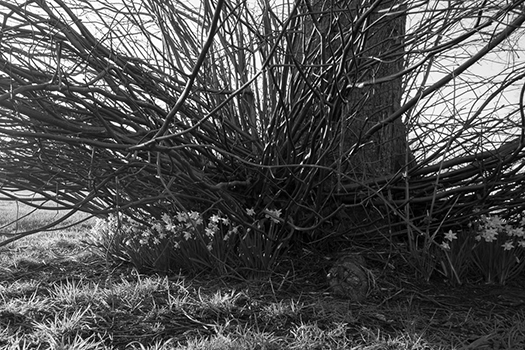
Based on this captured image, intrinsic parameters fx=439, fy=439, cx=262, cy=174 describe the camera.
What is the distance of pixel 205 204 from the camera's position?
9.48 ft

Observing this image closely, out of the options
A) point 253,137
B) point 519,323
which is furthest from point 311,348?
point 253,137

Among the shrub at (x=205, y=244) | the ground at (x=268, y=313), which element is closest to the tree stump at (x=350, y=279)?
the ground at (x=268, y=313)

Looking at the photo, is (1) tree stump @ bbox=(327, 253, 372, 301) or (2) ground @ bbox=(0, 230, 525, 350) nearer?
(2) ground @ bbox=(0, 230, 525, 350)

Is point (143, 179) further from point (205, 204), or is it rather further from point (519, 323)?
point (519, 323)

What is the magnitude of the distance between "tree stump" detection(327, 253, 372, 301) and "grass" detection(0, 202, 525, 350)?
0.19 ft

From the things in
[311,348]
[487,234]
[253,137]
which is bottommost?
[311,348]

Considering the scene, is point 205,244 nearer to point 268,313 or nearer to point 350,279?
point 268,313

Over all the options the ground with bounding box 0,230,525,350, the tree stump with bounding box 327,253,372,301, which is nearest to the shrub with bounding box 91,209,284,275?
the ground with bounding box 0,230,525,350

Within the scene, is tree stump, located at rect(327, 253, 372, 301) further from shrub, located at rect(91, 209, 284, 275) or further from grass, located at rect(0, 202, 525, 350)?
shrub, located at rect(91, 209, 284, 275)

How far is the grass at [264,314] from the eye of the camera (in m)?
1.85

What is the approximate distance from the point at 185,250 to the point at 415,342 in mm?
1471

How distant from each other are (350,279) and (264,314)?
21.2 inches

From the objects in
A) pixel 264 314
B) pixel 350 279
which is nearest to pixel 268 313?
pixel 264 314

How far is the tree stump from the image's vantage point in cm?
233
